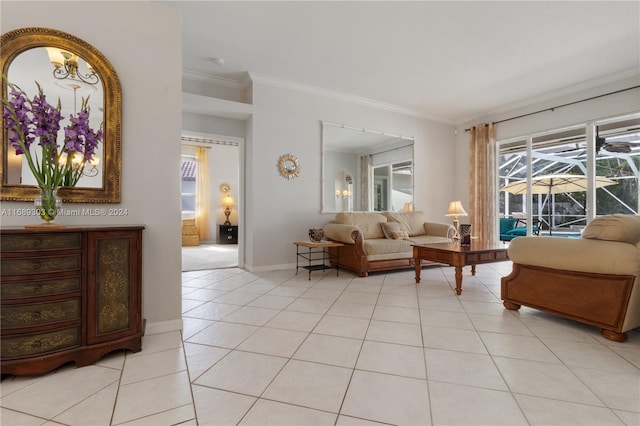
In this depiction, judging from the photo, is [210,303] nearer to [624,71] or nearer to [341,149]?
[341,149]

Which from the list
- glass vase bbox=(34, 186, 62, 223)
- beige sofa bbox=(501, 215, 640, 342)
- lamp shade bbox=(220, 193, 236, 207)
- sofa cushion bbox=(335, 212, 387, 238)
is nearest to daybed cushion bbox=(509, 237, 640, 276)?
beige sofa bbox=(501, 215, 640, 342)

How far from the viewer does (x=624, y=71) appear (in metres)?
4.25

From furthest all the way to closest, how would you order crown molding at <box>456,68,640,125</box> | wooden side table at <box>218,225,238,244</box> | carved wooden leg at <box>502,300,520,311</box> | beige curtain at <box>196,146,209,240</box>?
beige curtain at <box>196,146,209,240</box>
wooden side table at <box>218,225,238,244</box>
crown molding at <box>456,68,640,125</box>
carved wooden leg at <box>502,300,520,311</box>

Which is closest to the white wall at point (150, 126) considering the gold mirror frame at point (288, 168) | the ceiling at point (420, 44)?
the ceiling at point (420, 44)

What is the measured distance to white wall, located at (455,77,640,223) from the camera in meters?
4.36

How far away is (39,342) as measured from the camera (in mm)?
1647

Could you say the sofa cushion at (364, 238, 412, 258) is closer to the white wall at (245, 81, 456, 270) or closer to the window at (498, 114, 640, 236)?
the white wall at (245, 81, 456, 270)

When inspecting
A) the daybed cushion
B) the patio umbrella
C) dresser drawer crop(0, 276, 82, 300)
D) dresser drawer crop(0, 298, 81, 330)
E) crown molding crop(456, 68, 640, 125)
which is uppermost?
crown molding crop(456, 68, 640, 125)

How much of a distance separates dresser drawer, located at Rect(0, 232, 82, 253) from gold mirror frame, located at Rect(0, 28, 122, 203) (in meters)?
0.42

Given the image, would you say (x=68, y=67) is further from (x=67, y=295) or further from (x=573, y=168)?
(x=573, y=168)

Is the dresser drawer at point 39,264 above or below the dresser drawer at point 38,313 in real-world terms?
above

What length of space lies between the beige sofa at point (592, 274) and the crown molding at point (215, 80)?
439 centimetres

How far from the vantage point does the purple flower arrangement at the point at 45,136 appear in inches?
72.4

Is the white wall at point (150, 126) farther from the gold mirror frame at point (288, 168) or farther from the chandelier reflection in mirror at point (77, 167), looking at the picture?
the gold mirror frame at point (288, 168)
